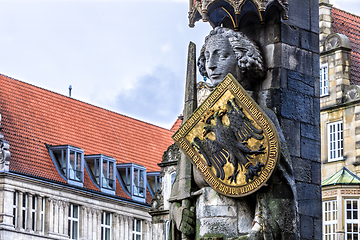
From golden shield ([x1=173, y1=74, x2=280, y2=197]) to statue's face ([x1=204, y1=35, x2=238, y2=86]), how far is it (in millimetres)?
256

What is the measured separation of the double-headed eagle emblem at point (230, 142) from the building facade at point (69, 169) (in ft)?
92.2

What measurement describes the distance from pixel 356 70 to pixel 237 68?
19.0 metres

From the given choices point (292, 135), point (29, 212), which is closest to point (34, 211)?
point (29, 212)

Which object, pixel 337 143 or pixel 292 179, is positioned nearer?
pixel 292 179

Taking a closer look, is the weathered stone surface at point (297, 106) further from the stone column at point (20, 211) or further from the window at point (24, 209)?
the window at point (24, 209)

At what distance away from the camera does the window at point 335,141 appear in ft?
91.9

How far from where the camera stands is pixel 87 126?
45.0 m

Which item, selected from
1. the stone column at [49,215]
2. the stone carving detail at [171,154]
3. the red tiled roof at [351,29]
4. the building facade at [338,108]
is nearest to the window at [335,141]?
the building facade at [338,108]

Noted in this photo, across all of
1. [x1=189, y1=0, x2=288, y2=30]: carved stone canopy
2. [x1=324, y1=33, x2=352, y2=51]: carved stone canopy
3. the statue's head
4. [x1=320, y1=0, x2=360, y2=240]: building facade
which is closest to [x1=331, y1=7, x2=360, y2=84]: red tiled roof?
[x1=320, y1=0, x2=360, y2=240]: building facade

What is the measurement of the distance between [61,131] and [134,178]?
4.08 meters

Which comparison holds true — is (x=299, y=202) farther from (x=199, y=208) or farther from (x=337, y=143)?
(x=337, y=143)

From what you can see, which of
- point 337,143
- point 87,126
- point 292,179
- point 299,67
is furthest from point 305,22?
point 87,126

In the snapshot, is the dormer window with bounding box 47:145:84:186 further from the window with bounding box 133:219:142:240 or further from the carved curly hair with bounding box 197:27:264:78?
the carved curly hair with bounding box 197:27:264:78

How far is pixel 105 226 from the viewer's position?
142 ft
